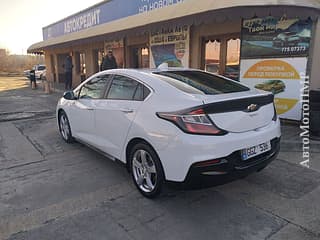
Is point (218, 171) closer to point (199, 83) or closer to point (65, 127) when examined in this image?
point (199, 83)

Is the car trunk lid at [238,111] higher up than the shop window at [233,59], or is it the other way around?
the shop window at [233,59]

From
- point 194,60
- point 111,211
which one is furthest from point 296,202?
point 194,60

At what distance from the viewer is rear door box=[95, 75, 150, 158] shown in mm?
3393

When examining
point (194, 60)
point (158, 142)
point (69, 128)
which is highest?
point (194, 60)

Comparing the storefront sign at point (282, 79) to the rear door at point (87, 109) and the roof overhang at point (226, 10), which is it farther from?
the rear door at point (87, 109)

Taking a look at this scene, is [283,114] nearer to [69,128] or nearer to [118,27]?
[69,128]

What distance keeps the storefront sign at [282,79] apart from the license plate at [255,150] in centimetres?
354

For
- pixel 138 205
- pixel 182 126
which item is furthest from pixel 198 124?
pixel 138 205

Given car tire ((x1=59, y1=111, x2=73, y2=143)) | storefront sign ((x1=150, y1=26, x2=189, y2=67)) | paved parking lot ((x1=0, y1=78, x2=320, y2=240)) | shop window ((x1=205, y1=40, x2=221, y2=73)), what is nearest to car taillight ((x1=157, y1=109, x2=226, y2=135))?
paved parking lot ((x1=0, y1=78, x2=320, y2=240))

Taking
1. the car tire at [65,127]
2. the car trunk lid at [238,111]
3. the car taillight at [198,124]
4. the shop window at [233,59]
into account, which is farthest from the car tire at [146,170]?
the shop window at [233,59]

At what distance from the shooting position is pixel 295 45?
590 centimetres

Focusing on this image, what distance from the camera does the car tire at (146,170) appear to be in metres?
3.02

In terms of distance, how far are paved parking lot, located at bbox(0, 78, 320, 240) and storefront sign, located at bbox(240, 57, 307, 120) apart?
195cm

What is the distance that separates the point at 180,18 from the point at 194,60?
221 cm
